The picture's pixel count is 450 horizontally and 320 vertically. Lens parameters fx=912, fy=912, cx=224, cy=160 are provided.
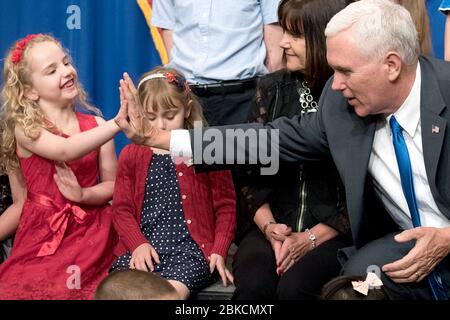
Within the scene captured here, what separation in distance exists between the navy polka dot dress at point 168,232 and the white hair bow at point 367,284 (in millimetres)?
705

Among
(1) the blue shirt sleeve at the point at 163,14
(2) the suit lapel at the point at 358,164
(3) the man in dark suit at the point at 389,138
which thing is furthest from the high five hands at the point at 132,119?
(1) the blue shirt sleeve at the point at 163,14

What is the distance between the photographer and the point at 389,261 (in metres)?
2.73

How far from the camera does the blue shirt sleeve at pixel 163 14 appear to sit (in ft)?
12.3

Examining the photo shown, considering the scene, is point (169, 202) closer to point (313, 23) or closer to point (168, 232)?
point (168, 232)

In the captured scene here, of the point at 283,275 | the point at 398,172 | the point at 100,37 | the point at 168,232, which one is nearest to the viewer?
the point at 398,172

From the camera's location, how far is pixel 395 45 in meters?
2.66

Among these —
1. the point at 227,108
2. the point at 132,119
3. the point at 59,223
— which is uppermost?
the point at 132,119

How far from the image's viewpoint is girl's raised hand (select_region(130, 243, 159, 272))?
3.08m

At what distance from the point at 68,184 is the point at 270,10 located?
41.2 inches

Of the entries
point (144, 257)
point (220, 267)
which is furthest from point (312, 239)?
point (144, 257)
